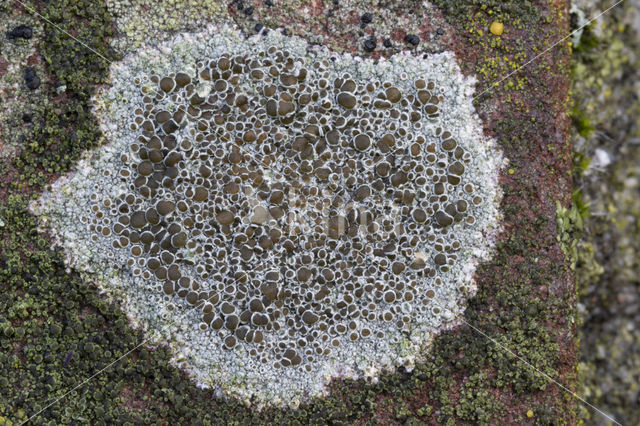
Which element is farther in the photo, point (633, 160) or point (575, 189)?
point (633, 160)

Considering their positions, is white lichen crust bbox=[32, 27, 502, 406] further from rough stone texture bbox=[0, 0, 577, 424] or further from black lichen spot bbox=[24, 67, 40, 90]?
black lichen spot bbox=[24, 67, 40, 90]

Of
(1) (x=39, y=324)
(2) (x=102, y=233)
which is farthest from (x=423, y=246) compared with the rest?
(1) (x=39, y=324)

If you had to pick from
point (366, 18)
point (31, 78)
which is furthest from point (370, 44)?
point (31, 78)

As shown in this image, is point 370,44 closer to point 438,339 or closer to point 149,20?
point 149,20

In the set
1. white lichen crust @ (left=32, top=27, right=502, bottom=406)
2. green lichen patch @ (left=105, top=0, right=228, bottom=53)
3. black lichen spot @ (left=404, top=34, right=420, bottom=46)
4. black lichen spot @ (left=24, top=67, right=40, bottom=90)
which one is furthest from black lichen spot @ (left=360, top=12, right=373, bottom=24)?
black lichen spot @ (left=24, top=67, right=40, bottom=90)

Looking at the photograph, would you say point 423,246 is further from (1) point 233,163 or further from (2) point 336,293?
(1) point 233,163
